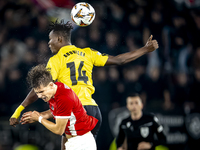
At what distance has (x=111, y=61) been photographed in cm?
356

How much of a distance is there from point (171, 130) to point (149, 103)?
0.82 metres

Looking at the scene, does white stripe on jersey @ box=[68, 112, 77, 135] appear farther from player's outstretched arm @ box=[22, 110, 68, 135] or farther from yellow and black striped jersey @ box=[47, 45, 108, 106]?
yellow and black striped jersey @ box=[47, 45, 108, 106]

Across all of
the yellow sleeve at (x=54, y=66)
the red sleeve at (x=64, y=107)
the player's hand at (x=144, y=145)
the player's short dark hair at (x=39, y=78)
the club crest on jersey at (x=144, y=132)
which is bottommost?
the player's hand at (x=144, y=145)

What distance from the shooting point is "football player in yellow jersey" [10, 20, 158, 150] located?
3.21 meters

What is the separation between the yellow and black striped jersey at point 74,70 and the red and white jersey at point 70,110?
0.49 meters

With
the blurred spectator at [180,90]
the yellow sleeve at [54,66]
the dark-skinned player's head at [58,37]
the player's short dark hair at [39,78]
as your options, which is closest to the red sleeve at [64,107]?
the player's short dark hair at [39,78]

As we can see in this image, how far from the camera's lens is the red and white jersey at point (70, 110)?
2.52 m

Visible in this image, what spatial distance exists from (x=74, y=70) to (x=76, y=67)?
50 millimetres

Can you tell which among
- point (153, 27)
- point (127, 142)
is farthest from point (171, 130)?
point (153, 27)

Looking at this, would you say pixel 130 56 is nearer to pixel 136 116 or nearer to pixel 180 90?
pixel 136 116

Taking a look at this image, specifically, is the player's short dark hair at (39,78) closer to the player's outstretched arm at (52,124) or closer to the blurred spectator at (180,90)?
the player's outstretched arm at (52,124)

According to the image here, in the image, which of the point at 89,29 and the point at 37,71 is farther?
the point at 89,29

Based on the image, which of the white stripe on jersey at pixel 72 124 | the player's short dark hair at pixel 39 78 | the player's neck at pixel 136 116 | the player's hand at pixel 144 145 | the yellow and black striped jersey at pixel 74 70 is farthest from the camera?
the player's neck at pixel 136 116

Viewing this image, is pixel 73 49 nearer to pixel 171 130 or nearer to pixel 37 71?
pixel 37 71
